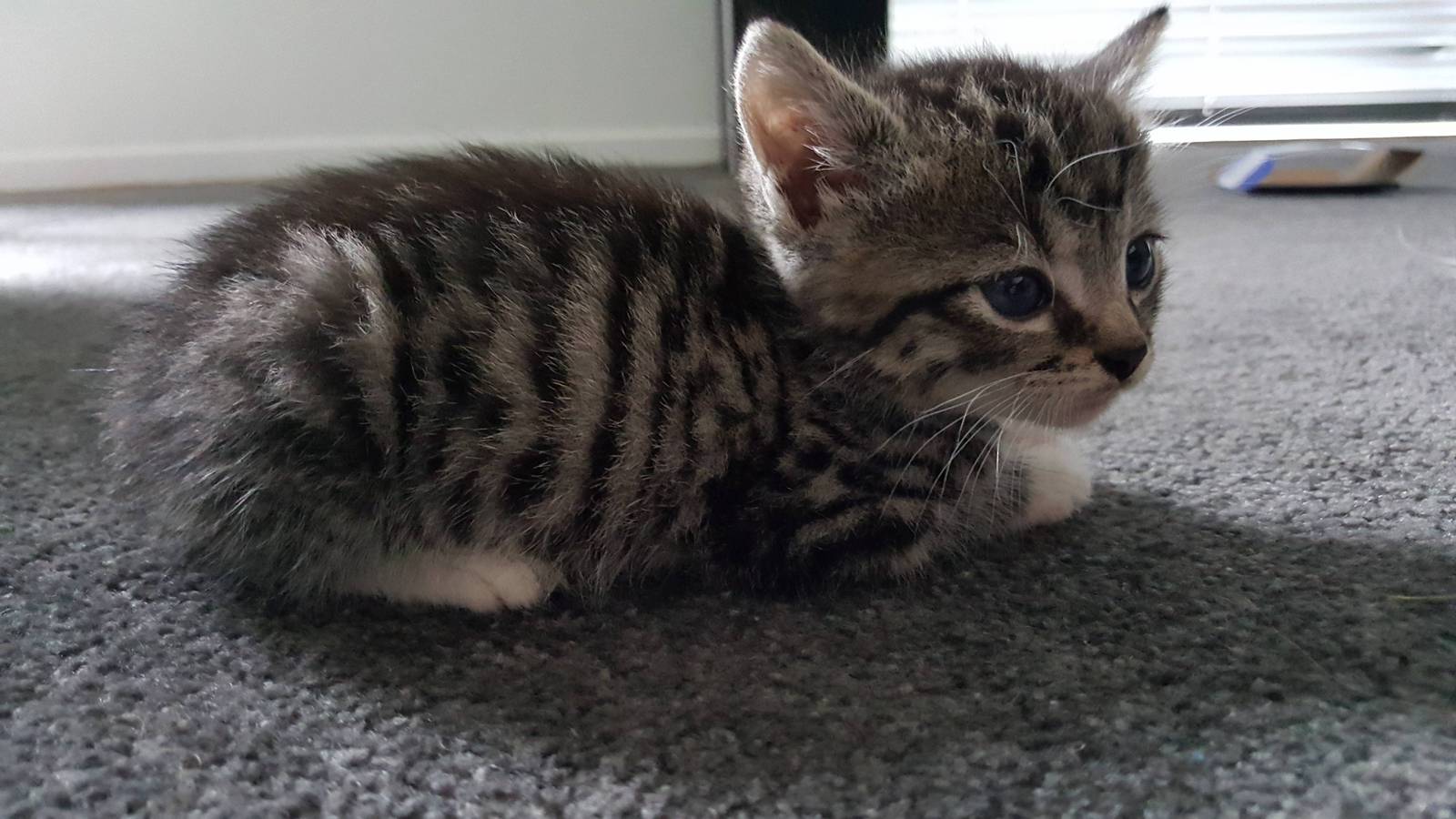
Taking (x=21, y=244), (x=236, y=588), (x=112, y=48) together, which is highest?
(x=112, y=48)

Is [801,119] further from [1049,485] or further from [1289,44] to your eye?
[1289,44]

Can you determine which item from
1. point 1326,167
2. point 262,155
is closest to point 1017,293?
point 1326,167

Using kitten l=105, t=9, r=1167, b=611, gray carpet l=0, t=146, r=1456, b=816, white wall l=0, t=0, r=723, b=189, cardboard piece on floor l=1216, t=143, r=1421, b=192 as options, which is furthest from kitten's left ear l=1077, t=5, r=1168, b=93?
white wall l=0, t=0, r=723, b=189

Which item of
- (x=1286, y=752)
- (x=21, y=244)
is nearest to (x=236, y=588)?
(x=1286, y=752)

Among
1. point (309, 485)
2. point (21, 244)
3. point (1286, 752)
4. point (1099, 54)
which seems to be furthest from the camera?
point (21, 244)

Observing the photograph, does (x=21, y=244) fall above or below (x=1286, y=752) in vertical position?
below

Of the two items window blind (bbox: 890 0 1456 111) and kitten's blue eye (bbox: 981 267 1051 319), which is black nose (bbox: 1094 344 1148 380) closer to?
kitten's blue eye (bbox: 981 267 1051 319)

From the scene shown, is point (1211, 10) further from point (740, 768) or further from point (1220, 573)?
point (740, 768)
